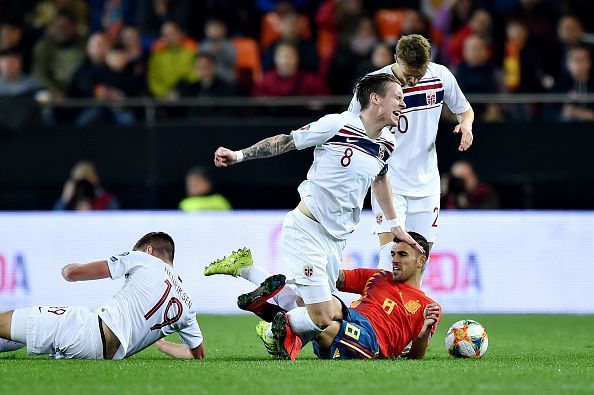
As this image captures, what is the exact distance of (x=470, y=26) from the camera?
54.1 ft

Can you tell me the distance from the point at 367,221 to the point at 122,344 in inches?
240

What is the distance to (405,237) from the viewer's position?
931 cm

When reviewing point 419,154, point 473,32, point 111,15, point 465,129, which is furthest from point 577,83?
point 111,15

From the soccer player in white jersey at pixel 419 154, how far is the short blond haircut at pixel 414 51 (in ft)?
0.69

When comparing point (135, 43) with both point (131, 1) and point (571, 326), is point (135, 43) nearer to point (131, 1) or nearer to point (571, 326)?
point (131, 1)

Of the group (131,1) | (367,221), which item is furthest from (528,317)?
(131,1)

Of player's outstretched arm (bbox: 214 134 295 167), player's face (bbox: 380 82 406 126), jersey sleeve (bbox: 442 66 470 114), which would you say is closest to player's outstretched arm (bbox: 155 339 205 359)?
player's outstretched arm (bbox: 214 134 295 167)

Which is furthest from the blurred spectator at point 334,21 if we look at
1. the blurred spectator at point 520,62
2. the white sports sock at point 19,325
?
the white sports sock at point 19,325

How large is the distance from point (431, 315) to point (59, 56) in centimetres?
992

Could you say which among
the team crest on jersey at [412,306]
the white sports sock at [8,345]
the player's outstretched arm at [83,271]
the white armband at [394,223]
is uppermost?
the white armband at [394,223]

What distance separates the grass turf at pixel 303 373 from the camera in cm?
731

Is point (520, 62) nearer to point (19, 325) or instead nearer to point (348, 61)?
point (348, 61)

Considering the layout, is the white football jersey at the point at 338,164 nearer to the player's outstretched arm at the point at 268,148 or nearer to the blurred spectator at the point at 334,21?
the player's outstretched arm at the point at 268,148

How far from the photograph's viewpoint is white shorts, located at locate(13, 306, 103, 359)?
8.73 meters
